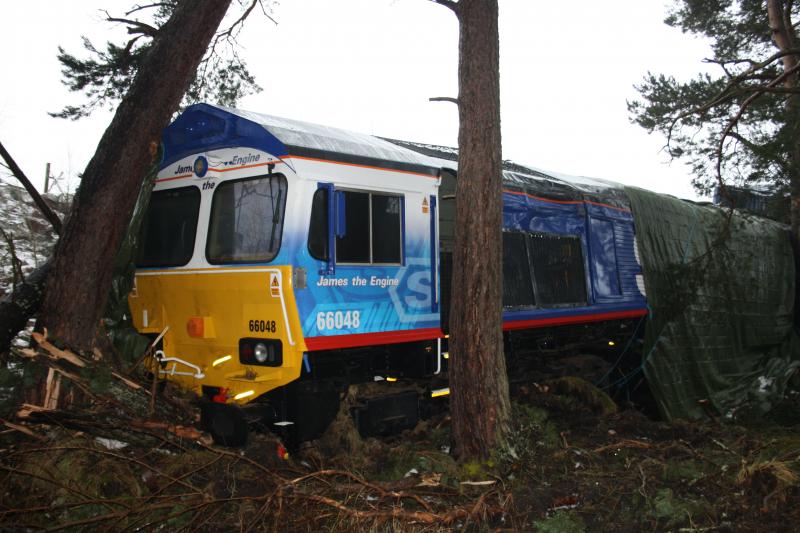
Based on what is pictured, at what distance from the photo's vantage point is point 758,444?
7.01 m

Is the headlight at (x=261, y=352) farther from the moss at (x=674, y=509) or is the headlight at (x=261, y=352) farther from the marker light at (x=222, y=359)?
the moss at (x=674, y=509)

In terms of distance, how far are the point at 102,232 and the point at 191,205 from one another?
121cm

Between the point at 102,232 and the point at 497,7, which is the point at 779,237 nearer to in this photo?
the point at 497,7

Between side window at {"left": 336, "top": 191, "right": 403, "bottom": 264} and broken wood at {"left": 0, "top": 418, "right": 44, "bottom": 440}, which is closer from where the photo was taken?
broken wood at {"left": 0, "top": 418, "right": 44, "bottom": 440}

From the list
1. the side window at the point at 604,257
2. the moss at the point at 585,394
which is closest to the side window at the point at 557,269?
the side window at the point at 604,257

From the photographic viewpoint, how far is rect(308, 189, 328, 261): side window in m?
6.50

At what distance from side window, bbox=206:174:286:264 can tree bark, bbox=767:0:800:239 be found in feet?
21.4

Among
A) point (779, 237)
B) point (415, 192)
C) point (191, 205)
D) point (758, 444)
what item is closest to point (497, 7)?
point (415, 192)

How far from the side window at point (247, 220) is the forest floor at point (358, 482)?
1.52m

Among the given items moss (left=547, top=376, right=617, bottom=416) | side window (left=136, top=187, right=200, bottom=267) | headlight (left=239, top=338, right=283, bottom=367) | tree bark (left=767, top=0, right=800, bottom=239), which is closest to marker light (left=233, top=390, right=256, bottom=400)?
headlight (left=239, top=338, right=283, bottom=367)

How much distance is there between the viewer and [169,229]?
7578mm

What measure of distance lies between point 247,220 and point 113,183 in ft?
4.05

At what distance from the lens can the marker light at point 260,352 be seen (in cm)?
653

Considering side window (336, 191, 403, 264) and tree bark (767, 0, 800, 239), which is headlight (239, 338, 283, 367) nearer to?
side window (336, 191, 403, 264)
